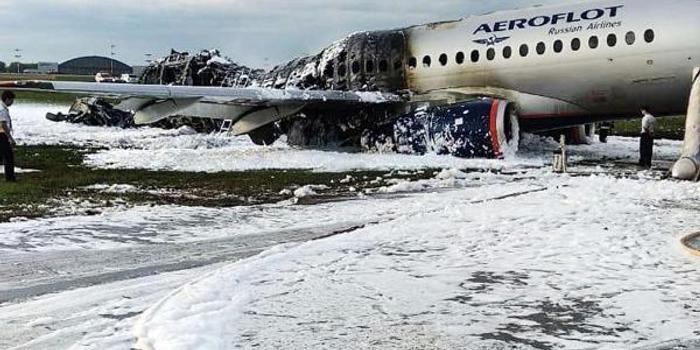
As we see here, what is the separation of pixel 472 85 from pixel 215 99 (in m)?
6.13

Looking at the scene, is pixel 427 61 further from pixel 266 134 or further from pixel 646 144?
pixel 646 144

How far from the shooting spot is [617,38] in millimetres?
16859

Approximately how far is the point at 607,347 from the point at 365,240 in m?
3.82

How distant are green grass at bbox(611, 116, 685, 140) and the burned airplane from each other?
247 inches

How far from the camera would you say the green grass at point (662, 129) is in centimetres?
2589

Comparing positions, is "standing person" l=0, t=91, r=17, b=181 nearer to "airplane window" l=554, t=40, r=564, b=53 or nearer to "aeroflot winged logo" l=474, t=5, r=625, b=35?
"aeroflot winged logo" l=474, t=5, r=625, b=35

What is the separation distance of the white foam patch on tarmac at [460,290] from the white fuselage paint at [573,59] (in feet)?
25.3

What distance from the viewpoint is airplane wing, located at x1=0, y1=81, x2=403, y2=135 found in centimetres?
1608

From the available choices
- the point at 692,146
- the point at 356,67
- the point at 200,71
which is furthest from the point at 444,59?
the point at 200,71

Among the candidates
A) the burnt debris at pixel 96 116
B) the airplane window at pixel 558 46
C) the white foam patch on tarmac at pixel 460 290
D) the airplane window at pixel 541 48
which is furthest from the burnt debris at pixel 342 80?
the burnt debris at pixel 96 116

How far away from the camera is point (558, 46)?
1770 cm

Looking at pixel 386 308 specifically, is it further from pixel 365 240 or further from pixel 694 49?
pixel 694 49

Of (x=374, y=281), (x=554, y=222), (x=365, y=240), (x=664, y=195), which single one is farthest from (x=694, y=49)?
(x=374, y=281)

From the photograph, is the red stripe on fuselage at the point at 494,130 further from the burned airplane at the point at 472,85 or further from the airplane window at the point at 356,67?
the airplane window at the point at 356,67
